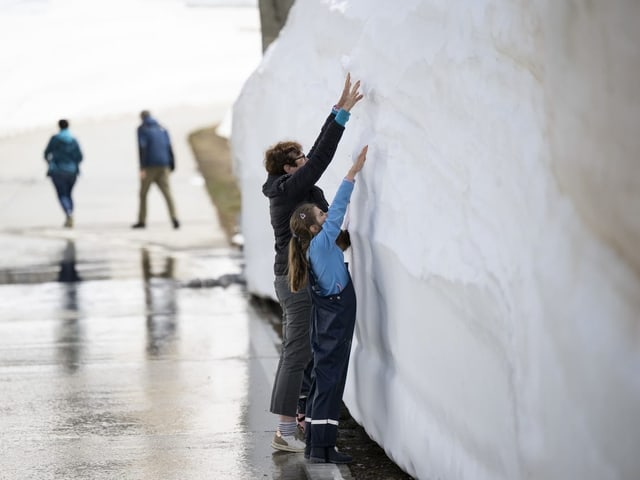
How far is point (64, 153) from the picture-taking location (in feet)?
63.9

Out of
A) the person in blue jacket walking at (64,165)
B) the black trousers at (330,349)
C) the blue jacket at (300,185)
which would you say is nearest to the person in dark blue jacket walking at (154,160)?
the person in blue jacket walking at (64,165)

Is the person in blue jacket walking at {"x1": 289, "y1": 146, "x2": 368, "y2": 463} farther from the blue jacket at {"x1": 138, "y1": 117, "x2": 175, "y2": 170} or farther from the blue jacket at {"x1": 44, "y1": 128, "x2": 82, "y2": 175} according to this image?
the blue jacket at {"x1": 44, "y1": 128, "x2": 82, "y2": 175}

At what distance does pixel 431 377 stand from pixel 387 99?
4.97 ft

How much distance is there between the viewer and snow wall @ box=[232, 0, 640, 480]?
4023 millimetres

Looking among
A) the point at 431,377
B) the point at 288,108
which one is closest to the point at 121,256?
the point at 288,108

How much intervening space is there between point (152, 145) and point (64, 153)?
1780 millimetres

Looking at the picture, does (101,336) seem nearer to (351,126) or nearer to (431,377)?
(351,126)

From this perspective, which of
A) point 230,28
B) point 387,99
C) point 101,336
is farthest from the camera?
point 230,28

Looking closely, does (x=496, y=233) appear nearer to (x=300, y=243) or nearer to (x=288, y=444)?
(x=300, y=243)

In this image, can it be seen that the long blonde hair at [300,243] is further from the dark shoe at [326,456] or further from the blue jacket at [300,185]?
the dark shoe at [326,456]

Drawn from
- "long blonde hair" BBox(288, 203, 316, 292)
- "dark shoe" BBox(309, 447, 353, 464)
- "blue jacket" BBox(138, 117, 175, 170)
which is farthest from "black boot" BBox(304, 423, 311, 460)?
"blue jacket" BBox(138, 117, 175, 170)

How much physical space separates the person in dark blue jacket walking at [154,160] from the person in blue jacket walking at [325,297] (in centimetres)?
1206

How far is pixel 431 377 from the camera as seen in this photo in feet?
19.7

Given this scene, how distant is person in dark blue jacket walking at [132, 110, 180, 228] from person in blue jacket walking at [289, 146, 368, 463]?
475 inches
